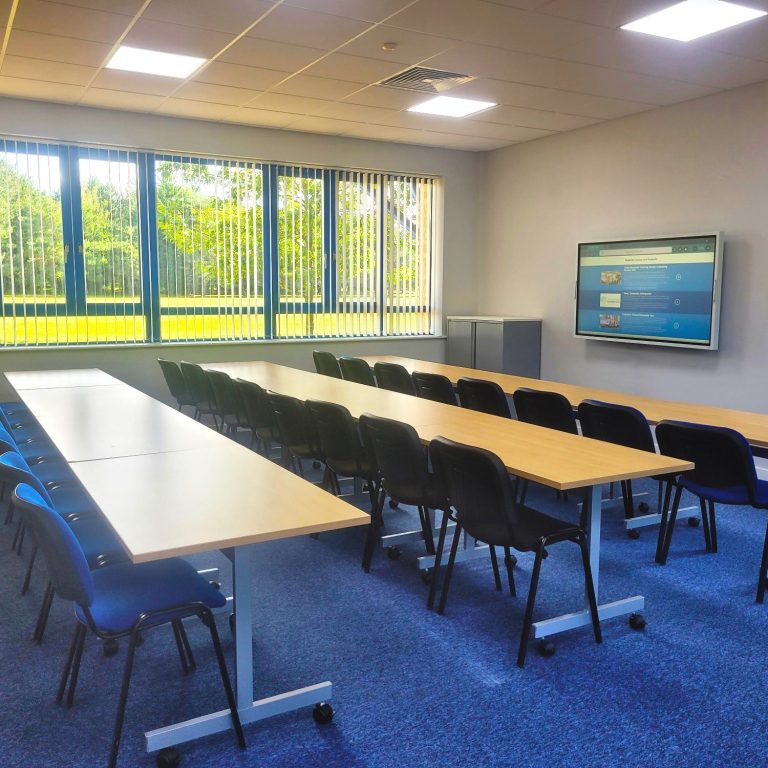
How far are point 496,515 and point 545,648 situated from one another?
1.81 ft

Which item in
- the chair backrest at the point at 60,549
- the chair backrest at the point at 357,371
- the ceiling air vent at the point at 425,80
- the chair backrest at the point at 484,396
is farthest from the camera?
the chair backrest at the point at 357,371

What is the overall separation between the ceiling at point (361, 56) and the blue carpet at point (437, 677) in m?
3.22

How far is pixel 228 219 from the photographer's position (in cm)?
742

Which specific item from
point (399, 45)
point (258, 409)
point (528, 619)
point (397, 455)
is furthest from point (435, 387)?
point (528, 619)

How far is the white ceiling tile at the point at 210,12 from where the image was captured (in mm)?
4215

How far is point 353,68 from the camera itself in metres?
5.44

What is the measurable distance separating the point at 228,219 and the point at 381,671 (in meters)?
5.66

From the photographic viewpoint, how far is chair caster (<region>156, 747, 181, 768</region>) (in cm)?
215

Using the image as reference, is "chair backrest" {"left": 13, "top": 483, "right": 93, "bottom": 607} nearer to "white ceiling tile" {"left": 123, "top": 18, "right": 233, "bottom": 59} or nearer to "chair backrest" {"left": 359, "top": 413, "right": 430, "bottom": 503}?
"chair backrest" {"left": 359, "top": 413, "right": 430, "bottom": 503}

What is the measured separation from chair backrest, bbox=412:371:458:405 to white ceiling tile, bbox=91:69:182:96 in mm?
3064

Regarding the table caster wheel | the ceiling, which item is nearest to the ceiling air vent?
the ceiling

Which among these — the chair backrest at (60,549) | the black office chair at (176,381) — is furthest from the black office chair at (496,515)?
the black office chair at (176,381)

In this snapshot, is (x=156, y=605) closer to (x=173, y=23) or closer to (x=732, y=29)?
(x=173, y=23)

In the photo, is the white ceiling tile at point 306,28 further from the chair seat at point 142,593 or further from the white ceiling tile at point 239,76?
the chair seat at point 142,593
